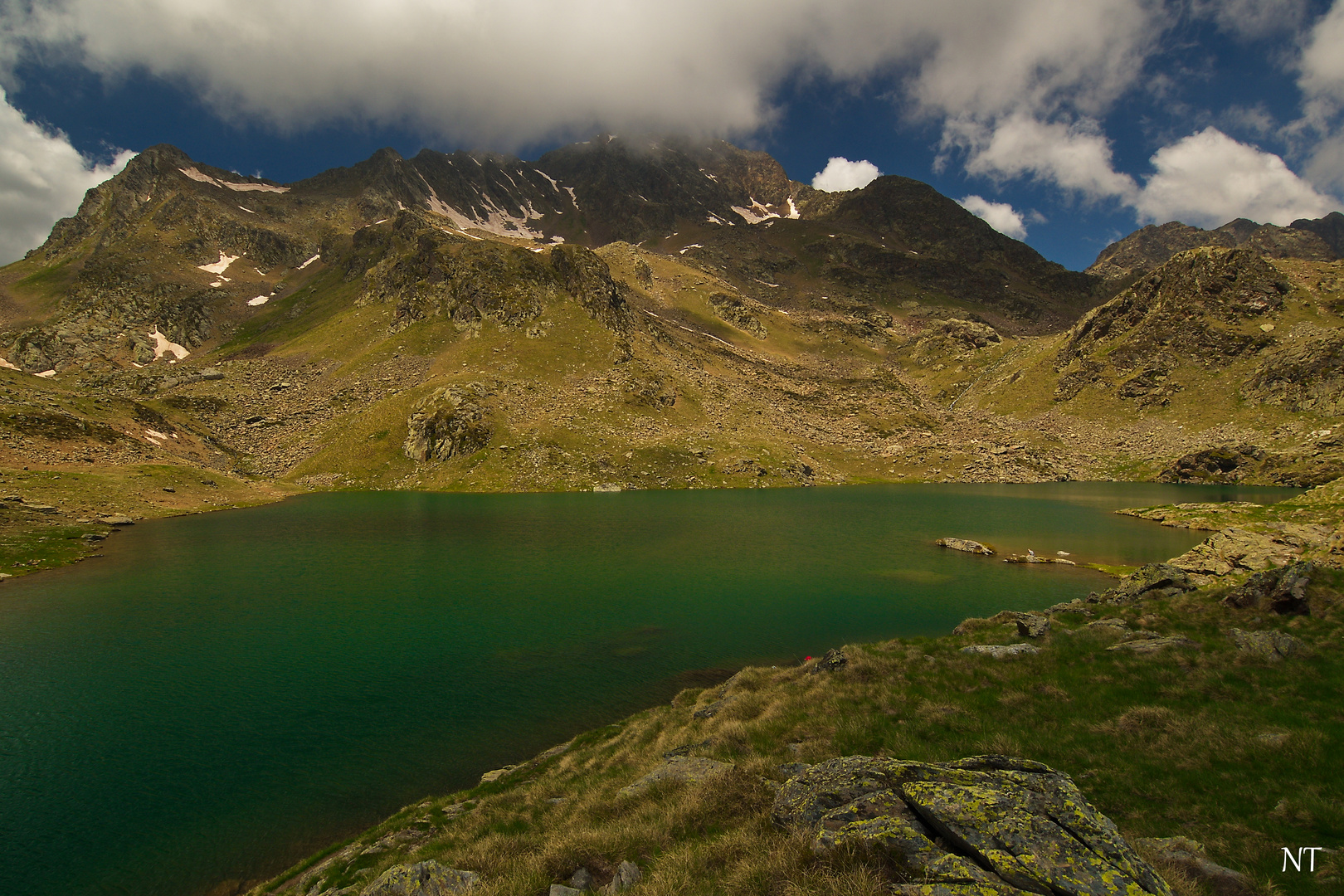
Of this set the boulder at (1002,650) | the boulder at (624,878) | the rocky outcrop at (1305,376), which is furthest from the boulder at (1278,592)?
the rocky outcrop at (1305,376)

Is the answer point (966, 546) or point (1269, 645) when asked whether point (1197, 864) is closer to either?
point (1269, 645)

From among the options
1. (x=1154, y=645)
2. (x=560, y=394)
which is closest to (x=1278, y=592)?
(x=1154, y=645)

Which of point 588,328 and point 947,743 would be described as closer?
point 947,743

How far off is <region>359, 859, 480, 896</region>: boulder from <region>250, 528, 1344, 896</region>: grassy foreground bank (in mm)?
551

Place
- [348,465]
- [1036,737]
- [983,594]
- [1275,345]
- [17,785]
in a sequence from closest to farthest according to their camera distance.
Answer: [1036,737]
[17,785]
[983,594]
[348,465]
[1275,345]

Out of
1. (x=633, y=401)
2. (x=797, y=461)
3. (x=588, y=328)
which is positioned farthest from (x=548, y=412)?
(x=797, y=461)

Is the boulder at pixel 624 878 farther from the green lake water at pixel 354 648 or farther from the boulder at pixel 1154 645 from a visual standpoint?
the boulder at pixel 1154 645

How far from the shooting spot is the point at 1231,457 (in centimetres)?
11431

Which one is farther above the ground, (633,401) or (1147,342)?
(1147,342)

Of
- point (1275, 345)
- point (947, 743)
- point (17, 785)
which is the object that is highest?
point (1275, 345)

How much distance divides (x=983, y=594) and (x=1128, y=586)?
44.3ft

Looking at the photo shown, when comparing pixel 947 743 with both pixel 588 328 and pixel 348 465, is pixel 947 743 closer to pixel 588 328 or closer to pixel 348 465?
pixel 348 465

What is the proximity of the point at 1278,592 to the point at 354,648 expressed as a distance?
45.1 metres

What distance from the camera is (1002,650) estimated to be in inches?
803
